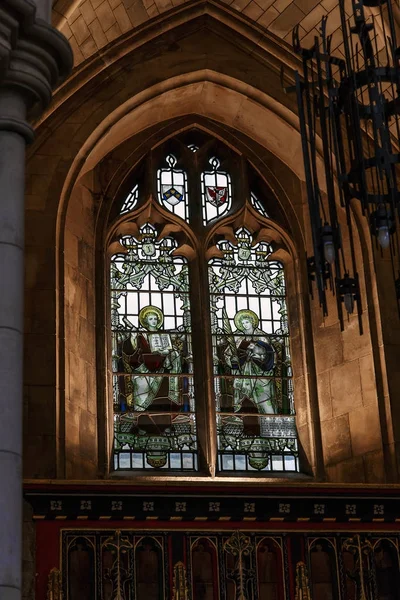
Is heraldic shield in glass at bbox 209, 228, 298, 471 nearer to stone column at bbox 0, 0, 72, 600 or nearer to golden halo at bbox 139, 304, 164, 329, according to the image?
golden halo at bbox 139, 304, 164, 329

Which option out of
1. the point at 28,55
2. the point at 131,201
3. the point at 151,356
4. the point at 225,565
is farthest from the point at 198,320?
the point at 28,55

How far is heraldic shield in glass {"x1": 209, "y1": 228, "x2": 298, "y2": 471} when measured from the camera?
1472 cm

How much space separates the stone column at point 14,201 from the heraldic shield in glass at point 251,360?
5.62 meters

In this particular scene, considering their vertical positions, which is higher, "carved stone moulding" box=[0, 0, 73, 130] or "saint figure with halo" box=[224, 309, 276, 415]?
"carved stone moulding" box=[0, 0, 73, 130]

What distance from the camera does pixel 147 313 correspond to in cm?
1523

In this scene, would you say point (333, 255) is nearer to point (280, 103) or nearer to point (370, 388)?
point (370, 388)

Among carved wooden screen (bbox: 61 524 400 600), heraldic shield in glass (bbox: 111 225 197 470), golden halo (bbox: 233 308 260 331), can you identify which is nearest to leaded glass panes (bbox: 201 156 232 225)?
heraldic shield in glass (bbox: 111 225 197 470)

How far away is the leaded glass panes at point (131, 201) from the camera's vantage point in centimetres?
1572

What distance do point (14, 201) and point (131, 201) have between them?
20.9 ft

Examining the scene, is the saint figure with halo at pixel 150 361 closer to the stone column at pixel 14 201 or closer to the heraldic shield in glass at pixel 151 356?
the heraldic shield in glass at pixel 151 356

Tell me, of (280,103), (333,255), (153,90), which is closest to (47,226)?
(153,90)

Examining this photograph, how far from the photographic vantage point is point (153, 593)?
12.9 meters

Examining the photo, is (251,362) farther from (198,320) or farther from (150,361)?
(150,361)

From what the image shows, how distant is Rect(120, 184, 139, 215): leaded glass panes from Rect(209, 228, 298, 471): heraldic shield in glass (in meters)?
1.09
